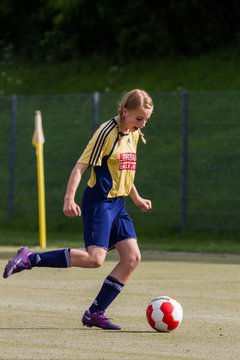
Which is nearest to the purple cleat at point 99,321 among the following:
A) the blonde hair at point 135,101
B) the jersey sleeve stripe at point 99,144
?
the jersey sleeve stripe at point 99,144

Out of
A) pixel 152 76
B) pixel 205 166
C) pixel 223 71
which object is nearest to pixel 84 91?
pixel 152 76

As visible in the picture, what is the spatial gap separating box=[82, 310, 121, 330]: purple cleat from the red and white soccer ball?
0.28 metres

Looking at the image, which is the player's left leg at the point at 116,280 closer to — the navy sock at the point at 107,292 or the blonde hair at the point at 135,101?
the navy sock at the point at 107,292

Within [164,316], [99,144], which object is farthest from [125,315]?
[99,144]

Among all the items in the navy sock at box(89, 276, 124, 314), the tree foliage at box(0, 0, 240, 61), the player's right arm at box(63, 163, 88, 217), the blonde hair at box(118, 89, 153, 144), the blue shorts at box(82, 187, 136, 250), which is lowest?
the navy sock at box(89, 276, 124, 314)

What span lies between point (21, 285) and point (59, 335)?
12.1 feet

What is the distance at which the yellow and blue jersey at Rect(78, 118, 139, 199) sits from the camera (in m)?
9.20

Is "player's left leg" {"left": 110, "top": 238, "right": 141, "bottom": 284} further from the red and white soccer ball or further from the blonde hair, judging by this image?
the blonde hair

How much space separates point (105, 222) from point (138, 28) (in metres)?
22.3

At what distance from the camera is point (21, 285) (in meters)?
12.4

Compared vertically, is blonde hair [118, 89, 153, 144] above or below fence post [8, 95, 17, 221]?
above

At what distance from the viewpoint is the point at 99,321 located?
9203mm

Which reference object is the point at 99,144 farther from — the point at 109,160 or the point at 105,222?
the point at 105,222

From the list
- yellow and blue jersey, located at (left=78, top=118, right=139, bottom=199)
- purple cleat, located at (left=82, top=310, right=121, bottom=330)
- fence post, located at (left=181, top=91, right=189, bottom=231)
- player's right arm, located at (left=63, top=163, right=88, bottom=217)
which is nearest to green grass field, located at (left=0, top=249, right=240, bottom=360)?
purple cleat, located at (left=82, top=310, right=121, bottom=330)
